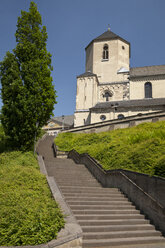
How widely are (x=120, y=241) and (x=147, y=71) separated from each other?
4475 centimetres

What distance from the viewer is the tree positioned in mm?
13992

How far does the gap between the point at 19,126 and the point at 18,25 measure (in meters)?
7.74

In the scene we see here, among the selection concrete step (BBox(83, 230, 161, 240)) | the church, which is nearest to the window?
the church

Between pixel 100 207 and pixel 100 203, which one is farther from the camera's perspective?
pixel 100 203

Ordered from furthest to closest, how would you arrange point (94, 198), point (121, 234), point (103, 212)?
point (94, 198), point (103, 212), point (121, 234)

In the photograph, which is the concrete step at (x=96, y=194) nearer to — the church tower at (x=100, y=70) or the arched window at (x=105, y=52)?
the church tower at (x=100, y=70)

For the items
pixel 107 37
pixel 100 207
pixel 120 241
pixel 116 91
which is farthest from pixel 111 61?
pixel 120 241

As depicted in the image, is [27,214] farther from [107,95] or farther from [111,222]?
[107,95]

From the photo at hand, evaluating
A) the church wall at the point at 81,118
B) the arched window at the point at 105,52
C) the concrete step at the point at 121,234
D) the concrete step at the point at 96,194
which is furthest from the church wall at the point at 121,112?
the concrete step at the point at 121,234

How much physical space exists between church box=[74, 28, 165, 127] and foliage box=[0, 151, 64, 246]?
99.0ft

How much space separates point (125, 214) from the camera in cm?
789

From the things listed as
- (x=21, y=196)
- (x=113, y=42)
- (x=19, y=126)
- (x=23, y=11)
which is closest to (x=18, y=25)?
(x=23, y=11)

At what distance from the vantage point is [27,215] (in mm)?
5270

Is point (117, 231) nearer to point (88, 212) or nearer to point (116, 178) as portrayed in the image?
point (88, 212)
